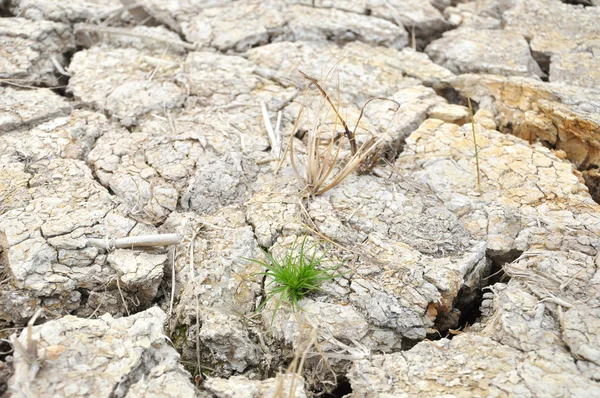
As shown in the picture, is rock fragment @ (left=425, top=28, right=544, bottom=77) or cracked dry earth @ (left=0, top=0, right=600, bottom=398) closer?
cracked dry earth @ (left=0, top=0, right=600, bottom=398)

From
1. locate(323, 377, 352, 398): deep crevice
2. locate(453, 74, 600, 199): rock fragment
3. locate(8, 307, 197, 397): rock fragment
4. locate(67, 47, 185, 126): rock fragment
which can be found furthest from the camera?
locate(67, 47, 185, 126): rock fragment

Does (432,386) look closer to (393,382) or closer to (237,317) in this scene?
(393,382)

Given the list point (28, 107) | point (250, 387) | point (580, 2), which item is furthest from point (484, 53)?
point (28, 107)

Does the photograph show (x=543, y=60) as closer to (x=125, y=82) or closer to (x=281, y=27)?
(x=281, y=27)

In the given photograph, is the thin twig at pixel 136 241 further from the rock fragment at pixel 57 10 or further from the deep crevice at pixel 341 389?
the rock fragment at pixel 57 10

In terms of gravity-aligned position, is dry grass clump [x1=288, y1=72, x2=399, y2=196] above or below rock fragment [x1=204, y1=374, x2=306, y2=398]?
above

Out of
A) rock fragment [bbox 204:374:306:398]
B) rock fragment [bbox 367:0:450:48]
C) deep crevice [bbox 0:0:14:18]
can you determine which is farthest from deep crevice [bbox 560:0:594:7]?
deep crevice [bbox 0:0:14:18]

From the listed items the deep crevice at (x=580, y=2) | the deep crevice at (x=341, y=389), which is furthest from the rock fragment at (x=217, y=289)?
the deep crevice at (x=580, y=2)

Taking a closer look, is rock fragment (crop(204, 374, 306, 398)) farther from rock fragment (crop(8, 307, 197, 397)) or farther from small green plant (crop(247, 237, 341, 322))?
small green plant (crop(247, 237, 341, 322))
